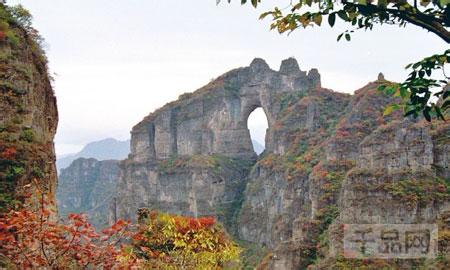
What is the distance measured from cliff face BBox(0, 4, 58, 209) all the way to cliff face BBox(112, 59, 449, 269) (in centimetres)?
2472

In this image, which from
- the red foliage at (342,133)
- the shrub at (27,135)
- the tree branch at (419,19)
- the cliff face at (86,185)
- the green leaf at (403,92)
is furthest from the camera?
the cliff face at (86,185)

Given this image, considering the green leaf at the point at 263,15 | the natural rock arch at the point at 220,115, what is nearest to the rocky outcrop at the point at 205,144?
the natural rock arch at the point at 220,115

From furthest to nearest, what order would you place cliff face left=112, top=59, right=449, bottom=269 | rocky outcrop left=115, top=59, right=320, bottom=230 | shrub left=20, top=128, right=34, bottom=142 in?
rocky outcrop left=115, top=59, right=320, bottom=230 → cliff face left=112, top=59, right=449, bottom=269 → shrub left=20, top=128, right=34, bottom=142

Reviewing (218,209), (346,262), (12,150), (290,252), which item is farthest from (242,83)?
(12,150)

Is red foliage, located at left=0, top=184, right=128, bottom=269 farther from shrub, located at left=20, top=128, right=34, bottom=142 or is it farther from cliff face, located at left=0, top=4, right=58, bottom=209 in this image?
shrub, located at left=20, top=128, right=34, bottom=142

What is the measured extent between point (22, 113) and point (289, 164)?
2449 inches

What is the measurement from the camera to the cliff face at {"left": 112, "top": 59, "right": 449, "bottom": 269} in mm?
43688

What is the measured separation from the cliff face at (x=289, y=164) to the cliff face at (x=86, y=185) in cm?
6959

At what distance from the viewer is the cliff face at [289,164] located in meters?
43.7

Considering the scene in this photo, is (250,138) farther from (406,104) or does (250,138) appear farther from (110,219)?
(406,104)

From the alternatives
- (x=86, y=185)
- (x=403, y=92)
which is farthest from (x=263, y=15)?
(x=86, y=185)

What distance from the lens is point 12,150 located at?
50.4 feet

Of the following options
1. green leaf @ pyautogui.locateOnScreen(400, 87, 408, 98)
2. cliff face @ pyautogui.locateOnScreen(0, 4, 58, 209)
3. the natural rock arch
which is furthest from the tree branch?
the natural rock arch

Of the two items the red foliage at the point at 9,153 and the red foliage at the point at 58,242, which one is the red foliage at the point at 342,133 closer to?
the red foliage at the point at 9,153
